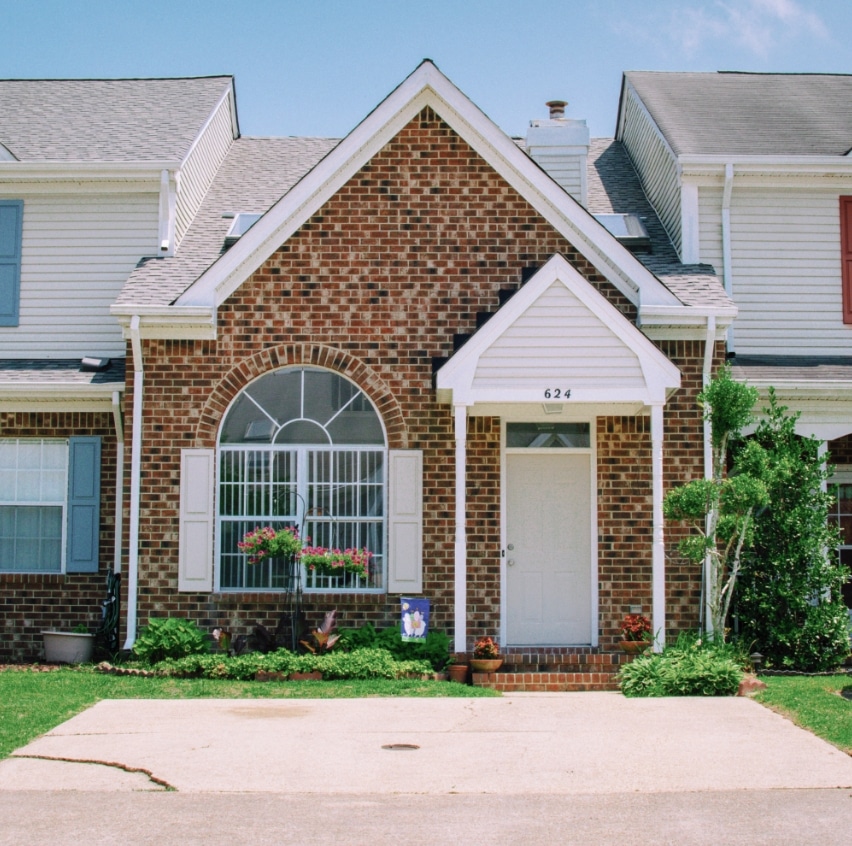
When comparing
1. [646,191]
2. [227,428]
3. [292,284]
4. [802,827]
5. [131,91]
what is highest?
[131,91]

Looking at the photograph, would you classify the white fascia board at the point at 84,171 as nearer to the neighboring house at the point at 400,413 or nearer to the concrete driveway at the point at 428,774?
the neighboring house at the point at 400,413

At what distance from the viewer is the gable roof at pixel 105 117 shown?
15.0m

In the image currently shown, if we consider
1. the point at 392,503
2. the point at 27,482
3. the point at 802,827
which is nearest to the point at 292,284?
the point at 392,503

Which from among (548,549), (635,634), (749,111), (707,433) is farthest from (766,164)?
(635,634)

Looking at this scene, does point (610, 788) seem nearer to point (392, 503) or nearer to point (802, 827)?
point (802, 827)

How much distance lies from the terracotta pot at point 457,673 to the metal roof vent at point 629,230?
5.62 metres

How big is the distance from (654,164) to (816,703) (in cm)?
850

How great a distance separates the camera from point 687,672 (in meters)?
11.0

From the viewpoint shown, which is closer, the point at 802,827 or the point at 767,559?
the point at 802,827

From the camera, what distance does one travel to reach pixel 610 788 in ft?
24.3

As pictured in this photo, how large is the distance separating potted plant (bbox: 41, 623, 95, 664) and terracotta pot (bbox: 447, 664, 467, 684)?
4.09 meters

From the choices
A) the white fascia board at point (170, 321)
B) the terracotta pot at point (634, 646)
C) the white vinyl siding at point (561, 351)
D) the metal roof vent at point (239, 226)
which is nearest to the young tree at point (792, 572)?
the terracotta pot at point (634, 646)

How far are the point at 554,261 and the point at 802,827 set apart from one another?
22.0 feet

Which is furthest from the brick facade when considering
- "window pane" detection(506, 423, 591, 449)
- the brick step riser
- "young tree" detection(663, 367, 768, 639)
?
the brick step riser
